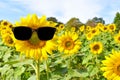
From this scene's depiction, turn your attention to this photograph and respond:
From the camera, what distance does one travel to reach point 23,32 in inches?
85.4

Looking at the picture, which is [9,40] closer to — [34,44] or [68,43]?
[68,43]

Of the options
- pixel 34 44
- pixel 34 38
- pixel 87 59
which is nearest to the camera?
pixel 34 38

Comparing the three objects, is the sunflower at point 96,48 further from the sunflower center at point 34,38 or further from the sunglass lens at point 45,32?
the sunglass lens at point 45,32

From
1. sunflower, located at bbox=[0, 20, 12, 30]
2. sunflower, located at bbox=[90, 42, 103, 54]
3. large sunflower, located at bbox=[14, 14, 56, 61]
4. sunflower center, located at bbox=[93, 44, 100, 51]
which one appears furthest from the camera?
sunflower, located at bbox=[0, 20, 12, 30]

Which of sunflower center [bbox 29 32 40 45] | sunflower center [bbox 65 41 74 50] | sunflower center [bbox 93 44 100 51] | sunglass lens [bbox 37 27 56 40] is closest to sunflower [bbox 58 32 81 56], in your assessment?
sunflower center [bbox 65 41 74 50]

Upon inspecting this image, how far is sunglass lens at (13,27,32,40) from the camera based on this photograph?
7.12 feet

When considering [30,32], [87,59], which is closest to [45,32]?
[30,32]

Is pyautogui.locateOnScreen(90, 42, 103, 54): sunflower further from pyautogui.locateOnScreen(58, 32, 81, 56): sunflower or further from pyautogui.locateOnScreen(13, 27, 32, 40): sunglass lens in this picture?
pyautogui.locateOnScreen(13, 27, 32, 40): sunglass lens

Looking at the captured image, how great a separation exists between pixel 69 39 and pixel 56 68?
1.93 meters

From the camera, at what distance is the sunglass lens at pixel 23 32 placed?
2170 millimetres

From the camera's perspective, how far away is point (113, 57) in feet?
10.4

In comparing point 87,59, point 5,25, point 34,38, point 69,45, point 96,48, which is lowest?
point 87,59

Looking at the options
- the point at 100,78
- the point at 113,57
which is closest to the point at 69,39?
the point at 100,78


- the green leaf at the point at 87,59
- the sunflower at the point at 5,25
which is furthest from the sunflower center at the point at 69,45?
the sunflower at the point at 5,25
